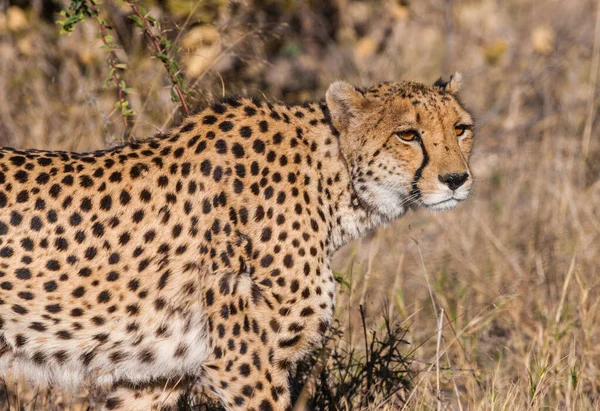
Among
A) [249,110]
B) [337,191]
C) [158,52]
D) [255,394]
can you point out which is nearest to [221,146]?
[249,110]

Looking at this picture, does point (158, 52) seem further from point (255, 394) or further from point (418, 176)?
point (255, 394)

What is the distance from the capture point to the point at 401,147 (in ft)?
11.3

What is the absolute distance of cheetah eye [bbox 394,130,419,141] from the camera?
3451mm

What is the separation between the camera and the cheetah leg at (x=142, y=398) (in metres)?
3.63

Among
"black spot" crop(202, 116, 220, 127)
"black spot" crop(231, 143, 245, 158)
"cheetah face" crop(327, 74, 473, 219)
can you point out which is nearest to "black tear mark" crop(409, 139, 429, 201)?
"cheetah face" crop(327, 74, 473, 219)

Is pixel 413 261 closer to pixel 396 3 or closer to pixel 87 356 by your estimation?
pixel 396 3

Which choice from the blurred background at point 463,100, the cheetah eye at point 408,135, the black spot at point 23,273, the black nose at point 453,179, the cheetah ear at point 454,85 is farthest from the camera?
the blurred background at point 463,100

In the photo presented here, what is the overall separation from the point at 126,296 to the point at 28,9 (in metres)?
4.49

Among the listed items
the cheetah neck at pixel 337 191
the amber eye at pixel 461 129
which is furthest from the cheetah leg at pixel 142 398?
the amber eye at pixel 461 129

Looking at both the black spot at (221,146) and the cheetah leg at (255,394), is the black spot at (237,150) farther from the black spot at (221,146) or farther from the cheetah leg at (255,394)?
the cheetah leg at (255,394)

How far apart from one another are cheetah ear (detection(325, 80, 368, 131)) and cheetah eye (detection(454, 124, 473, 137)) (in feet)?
1.23

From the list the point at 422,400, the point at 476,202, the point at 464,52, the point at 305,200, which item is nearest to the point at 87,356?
the point at 305,200

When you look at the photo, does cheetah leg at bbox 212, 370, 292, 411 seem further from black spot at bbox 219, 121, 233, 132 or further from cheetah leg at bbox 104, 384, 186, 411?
black spot at bbox 219, 121, 233, 132

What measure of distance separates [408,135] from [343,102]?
28 centimetres
